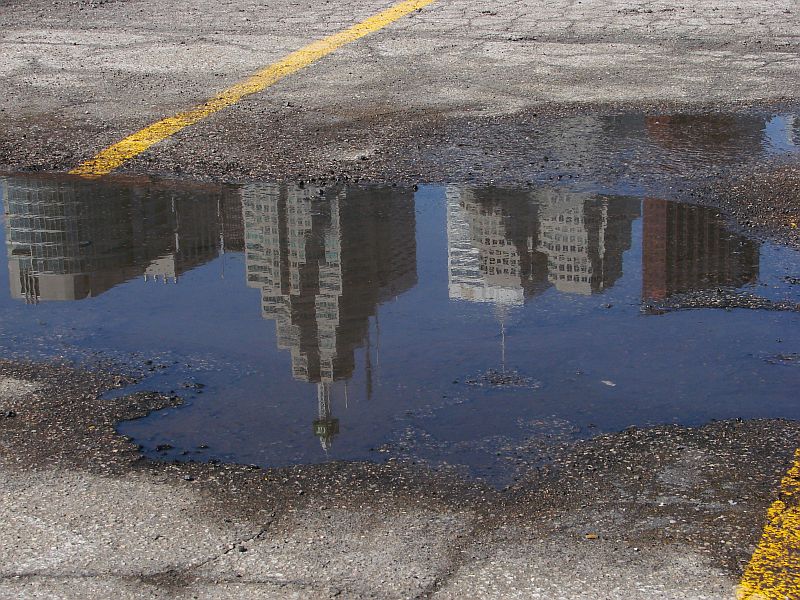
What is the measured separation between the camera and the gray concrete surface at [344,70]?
8.28 meters

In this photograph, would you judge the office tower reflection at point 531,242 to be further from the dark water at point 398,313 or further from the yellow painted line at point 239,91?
the yellow painted line at point 239,91

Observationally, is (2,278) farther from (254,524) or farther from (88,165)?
(254,524)

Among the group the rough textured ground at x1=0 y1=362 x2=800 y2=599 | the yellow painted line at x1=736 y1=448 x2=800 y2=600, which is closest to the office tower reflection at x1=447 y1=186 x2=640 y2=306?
the rough textured ground at x1=0 y1=362 x2=800 y2=599

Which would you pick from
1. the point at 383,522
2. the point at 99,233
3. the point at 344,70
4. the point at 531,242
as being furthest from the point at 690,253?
the point at 344,70

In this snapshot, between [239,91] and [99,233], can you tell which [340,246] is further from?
[239,91]

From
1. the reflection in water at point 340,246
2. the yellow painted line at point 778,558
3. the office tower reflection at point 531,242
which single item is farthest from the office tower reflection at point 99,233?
the yellow painted line at point 778,558

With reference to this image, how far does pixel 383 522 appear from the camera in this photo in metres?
3.83

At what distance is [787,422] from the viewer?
4.46 meters

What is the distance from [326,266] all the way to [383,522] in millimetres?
2352

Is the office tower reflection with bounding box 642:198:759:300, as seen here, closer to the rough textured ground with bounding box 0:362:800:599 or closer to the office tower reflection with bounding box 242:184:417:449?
the office tower reflection with bounding box 242:184:417:449

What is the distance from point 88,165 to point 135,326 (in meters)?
2.66

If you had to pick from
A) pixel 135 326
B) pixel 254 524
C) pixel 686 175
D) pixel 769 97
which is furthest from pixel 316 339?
pixel 769 97

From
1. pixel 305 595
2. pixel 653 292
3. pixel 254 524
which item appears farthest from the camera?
pixel 653 292

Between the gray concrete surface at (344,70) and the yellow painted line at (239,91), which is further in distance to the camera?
the gray concrete surface at (344,70)
